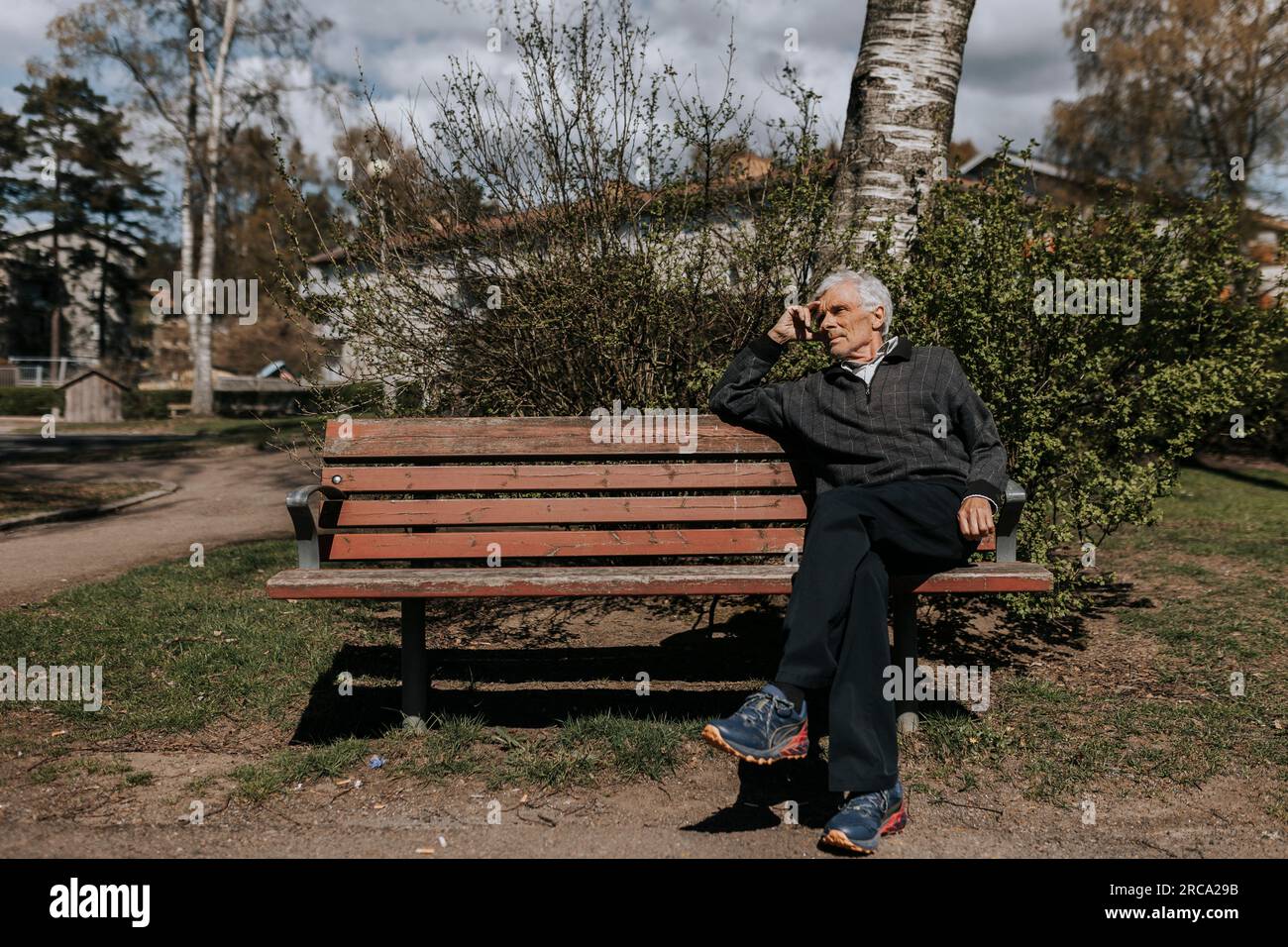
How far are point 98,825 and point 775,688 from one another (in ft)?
6.78

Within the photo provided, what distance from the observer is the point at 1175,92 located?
23.6 metres

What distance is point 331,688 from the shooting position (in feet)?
15.0

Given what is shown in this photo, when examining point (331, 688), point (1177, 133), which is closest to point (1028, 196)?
point (331, 688)

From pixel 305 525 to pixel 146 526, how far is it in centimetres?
623

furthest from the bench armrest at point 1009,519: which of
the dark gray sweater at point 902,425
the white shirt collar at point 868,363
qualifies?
the white shirt collar at point 868,363

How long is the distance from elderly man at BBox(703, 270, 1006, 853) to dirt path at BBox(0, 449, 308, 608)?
4523 mm

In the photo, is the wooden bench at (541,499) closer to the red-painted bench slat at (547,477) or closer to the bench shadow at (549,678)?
the red-painted bench slat at (547,477)


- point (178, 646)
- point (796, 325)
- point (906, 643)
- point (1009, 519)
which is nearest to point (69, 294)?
point (178, 646)

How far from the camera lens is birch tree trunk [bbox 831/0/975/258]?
18.7 feet

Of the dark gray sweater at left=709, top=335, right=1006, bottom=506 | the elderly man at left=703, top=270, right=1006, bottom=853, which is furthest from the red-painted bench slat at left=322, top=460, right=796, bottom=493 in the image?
the dark gray sweater at left=709, top=335, right=1006, bottom=506

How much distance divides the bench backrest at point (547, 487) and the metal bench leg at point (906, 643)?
0.47m

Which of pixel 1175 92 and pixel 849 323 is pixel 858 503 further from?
pixel 1175 92

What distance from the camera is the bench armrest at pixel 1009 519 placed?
12.4ft
